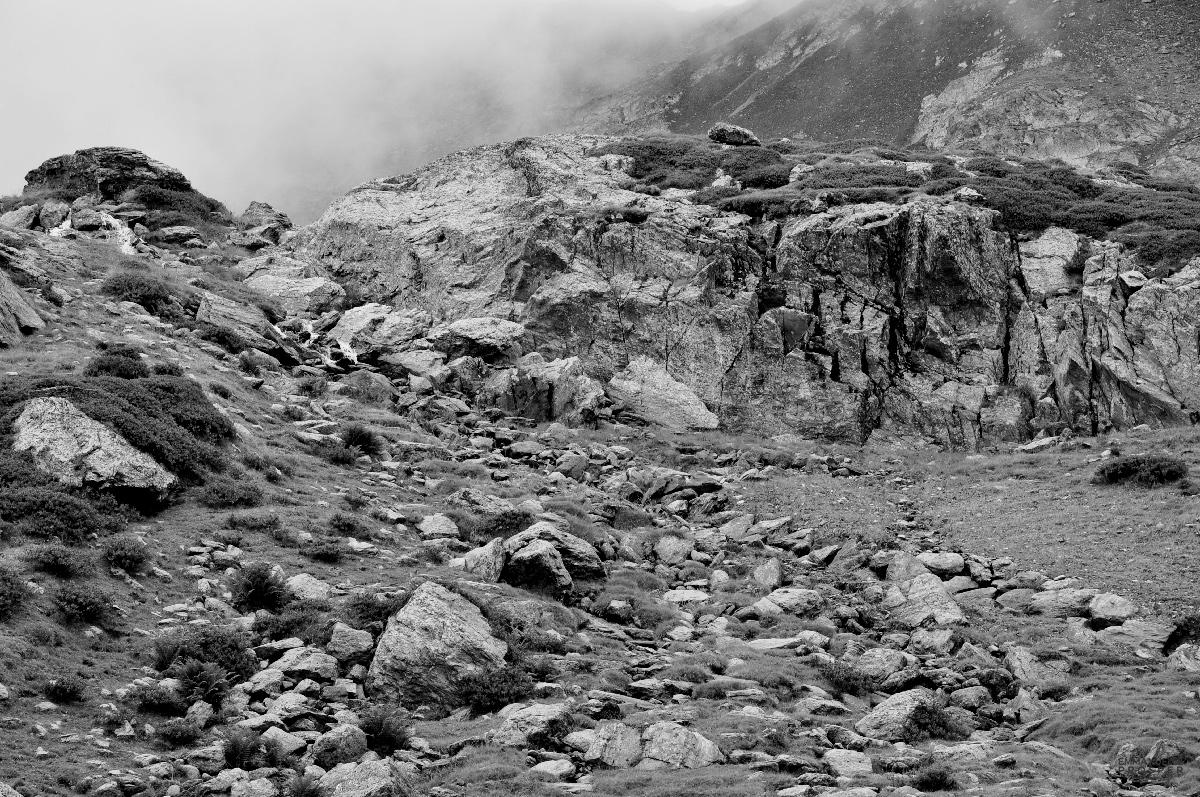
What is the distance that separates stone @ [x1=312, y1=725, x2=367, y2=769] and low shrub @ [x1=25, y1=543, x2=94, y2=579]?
6.70 m

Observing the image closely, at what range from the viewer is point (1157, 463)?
1030 inches

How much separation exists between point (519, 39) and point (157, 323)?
449 ft

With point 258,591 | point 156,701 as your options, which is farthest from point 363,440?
point 156,701

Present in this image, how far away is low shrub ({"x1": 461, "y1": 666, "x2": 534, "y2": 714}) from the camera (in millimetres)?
14666

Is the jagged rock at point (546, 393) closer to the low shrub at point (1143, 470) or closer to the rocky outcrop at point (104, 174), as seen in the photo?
the low shrub at point (1143, 470)

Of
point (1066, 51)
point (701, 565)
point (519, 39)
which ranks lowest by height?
point (701, 565)

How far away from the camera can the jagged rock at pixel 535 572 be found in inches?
780

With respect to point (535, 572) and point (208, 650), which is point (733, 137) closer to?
point (535, 572)

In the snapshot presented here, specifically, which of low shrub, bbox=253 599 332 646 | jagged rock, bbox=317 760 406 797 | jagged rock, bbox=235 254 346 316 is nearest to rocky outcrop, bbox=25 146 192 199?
jagged rock, bbox=235 254 346 316

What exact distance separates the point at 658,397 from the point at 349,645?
25.0 m

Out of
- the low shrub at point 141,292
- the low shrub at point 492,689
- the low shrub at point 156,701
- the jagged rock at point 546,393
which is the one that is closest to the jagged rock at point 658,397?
the jagged rock at point 546,393

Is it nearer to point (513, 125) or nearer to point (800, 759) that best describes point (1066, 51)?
point (513, 125)

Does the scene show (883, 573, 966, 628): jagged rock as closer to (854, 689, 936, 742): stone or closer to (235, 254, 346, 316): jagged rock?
(854, 689, 936, 742): stone

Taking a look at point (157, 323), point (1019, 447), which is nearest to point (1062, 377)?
point (1019, 447)
